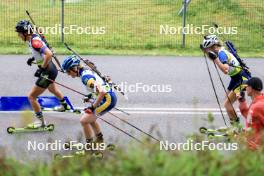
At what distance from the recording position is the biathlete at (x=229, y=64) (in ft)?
34.3

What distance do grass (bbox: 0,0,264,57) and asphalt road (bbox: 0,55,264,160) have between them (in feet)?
5.27

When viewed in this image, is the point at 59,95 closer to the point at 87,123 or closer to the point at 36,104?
the point at 36,104

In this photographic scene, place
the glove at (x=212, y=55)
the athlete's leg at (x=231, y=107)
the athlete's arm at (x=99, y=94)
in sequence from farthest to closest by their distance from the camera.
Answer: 1. the athlete's leg at (x=231, y=107)
2. the glove at (x=212, y=55)
3. the athlete's arm at (x=99, y=94)

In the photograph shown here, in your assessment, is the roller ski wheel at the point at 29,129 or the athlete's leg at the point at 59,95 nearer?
the roller ski wheel at the point at 29,129

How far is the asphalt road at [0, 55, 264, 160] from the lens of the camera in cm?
1085

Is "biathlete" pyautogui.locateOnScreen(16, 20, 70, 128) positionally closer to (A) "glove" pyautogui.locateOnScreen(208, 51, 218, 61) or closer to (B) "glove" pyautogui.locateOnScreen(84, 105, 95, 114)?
(B) "glove" pyautogui.locateOnScreen(84, 105, 95, 114)

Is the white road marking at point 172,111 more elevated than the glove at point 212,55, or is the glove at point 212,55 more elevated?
the glove at point 212,55

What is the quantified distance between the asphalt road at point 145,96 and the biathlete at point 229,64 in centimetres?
67

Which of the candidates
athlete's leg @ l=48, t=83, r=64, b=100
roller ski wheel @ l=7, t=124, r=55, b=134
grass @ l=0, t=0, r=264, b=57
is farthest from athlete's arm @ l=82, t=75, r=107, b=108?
grass @ l=0, t=0, r=264, b=57

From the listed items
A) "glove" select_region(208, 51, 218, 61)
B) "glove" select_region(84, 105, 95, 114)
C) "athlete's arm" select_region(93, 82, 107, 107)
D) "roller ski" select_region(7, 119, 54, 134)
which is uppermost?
"glove" select_region(208, 51, 218, 61)

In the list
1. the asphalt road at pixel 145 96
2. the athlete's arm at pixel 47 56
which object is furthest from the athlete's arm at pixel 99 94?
the athlete's arm at pixel 47 56

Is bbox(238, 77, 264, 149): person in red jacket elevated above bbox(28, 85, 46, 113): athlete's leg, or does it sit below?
above

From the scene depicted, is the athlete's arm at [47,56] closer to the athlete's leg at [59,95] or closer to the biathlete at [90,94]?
the athlete's leg at [59,95]

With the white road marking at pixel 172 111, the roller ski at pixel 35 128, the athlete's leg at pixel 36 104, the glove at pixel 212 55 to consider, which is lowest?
the white road marking at pixel 172 111
